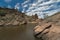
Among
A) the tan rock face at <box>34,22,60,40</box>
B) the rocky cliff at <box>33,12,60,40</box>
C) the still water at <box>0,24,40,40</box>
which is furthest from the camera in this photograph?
the still water at <box>0,24,40,40</box>

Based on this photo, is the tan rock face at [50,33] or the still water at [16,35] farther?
the still water at [16,35]

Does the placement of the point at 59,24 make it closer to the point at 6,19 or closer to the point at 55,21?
the point at 55,21

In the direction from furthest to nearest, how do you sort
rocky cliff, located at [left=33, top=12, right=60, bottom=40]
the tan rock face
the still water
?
the still water → rocky cliff, located at [left=33, top=12, right=60, bottom=40] → the tan rock face

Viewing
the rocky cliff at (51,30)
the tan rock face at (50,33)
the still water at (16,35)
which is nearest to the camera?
the tan rock face at (50,33)

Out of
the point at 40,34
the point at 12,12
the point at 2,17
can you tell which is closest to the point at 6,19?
the point at 2,17

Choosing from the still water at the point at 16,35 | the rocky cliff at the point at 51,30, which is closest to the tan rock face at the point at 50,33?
the rocky cliff at the point at 51,30

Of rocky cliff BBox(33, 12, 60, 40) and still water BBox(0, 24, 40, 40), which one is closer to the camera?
rocky cliff BBox(33, 12, 60, 40)

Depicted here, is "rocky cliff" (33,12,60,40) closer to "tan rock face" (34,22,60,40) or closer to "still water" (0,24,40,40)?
"tan rock face" (34,22,60,40)

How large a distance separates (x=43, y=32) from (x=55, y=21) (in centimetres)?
364

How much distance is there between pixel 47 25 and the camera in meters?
37.8

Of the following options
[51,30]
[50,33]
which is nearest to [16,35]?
[51,30]

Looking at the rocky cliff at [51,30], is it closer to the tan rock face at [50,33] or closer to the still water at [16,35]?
the tan rock face at [50,33]

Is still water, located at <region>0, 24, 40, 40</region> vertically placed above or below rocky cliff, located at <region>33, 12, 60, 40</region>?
below

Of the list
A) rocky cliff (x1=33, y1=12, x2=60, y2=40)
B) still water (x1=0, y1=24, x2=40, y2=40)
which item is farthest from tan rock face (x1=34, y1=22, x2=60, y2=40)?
still water (x1=0, y1=24, x2=40, y2=40)
